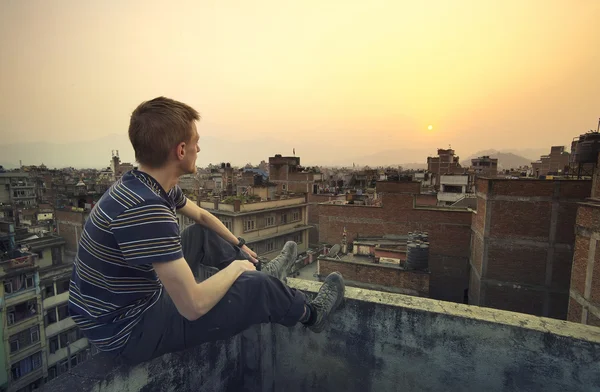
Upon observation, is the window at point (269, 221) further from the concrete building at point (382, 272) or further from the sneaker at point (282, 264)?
the sneaker at point (282, 264)

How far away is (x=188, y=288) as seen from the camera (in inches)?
59.3

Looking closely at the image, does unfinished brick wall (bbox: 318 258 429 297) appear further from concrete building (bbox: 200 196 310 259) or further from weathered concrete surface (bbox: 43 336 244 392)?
weathered concrete surface (bbox: 43 336 244 392)

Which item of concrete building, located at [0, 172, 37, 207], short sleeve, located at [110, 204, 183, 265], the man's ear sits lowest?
concrete building, located at [0, 172, 37, 207]

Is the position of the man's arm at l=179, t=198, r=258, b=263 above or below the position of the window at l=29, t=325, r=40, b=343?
above

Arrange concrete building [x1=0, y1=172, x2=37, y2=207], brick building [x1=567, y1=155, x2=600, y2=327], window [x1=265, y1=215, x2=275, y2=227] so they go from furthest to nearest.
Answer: concrete building [x1=0, y1=172, x2=37, y2=207]
window [x1=265, y1=215, x2=275, y2=227]
brick building [x1=567, y1=155, x2=600, y2=327]

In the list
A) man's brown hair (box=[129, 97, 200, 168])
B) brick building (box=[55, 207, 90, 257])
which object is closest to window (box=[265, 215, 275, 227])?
brick building (box=[55, 207, 90, 257])

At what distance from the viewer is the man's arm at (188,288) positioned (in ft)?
4.77

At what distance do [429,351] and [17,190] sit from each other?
187 feet

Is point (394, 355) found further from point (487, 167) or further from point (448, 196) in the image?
point (487, 167)

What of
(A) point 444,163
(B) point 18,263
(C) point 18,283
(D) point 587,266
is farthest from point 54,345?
(A) point 444,163

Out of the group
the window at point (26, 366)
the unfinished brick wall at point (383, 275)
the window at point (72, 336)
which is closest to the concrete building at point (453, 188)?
the unfinished brick wall at point (383, 275)

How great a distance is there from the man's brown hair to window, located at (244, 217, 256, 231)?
23.0 meters

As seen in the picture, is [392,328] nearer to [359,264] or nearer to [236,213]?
[359,264]

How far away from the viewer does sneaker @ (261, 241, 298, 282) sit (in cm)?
291
